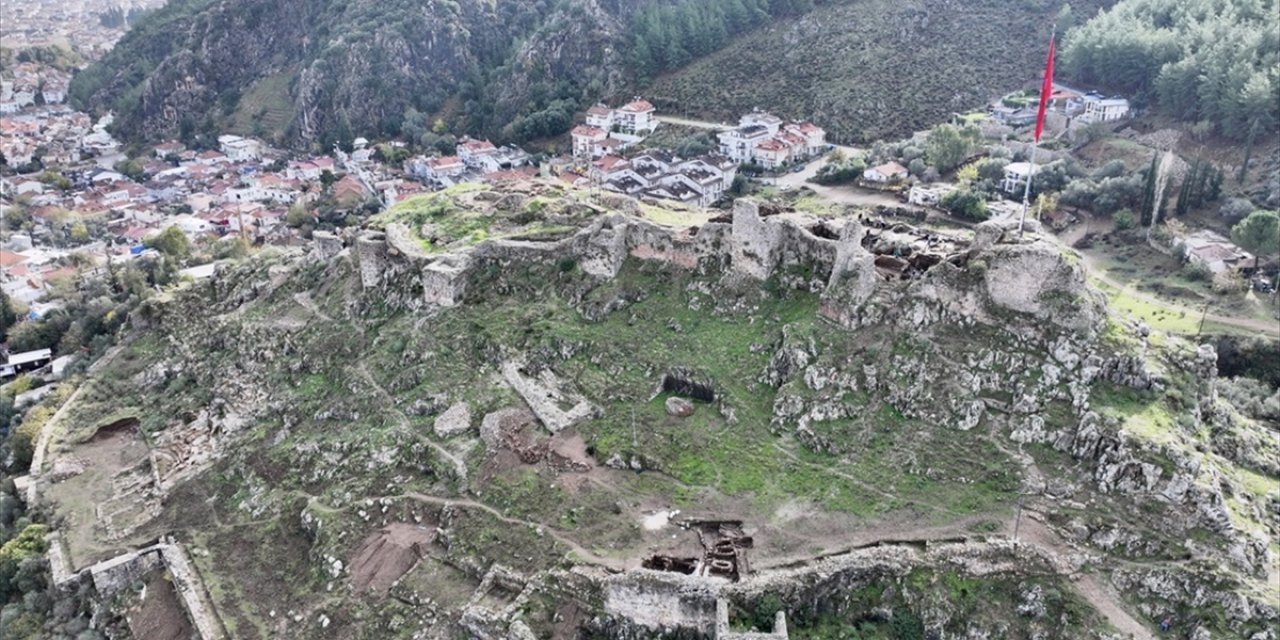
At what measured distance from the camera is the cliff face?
325 feet

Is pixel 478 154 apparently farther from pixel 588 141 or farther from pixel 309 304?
pixel 309 304

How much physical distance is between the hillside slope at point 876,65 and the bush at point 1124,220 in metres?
21.4

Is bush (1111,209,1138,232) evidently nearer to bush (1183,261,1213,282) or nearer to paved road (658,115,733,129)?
bush (1183,261,1213,282)

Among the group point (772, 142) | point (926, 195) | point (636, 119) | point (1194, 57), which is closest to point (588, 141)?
point (636, 119)

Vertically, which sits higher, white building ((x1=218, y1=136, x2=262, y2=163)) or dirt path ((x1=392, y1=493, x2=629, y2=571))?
dirt path ((x1=392, y1=493, x2=629, y2=571))

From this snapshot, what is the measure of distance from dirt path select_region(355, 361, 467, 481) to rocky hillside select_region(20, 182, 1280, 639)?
0.13m

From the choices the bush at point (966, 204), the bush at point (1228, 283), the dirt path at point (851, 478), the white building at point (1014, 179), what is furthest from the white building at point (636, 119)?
the dirt path at point (851, 478)

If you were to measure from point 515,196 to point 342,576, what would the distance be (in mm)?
23524

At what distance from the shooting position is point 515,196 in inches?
1964

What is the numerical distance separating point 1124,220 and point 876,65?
30.8m

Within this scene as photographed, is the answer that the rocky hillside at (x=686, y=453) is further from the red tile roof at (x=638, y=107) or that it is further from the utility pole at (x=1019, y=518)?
the red tile roof at (x=638, y=107)

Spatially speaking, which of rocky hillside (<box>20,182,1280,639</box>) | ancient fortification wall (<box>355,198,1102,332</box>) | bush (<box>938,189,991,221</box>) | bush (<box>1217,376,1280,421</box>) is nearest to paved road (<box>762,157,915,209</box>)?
bush (<box>938,189,991,221</box>)

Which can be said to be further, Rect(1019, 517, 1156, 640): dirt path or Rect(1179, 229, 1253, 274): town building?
Rect(1179, 229, 1253, 274): town building

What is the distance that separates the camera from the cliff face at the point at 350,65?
9906 centimetres
